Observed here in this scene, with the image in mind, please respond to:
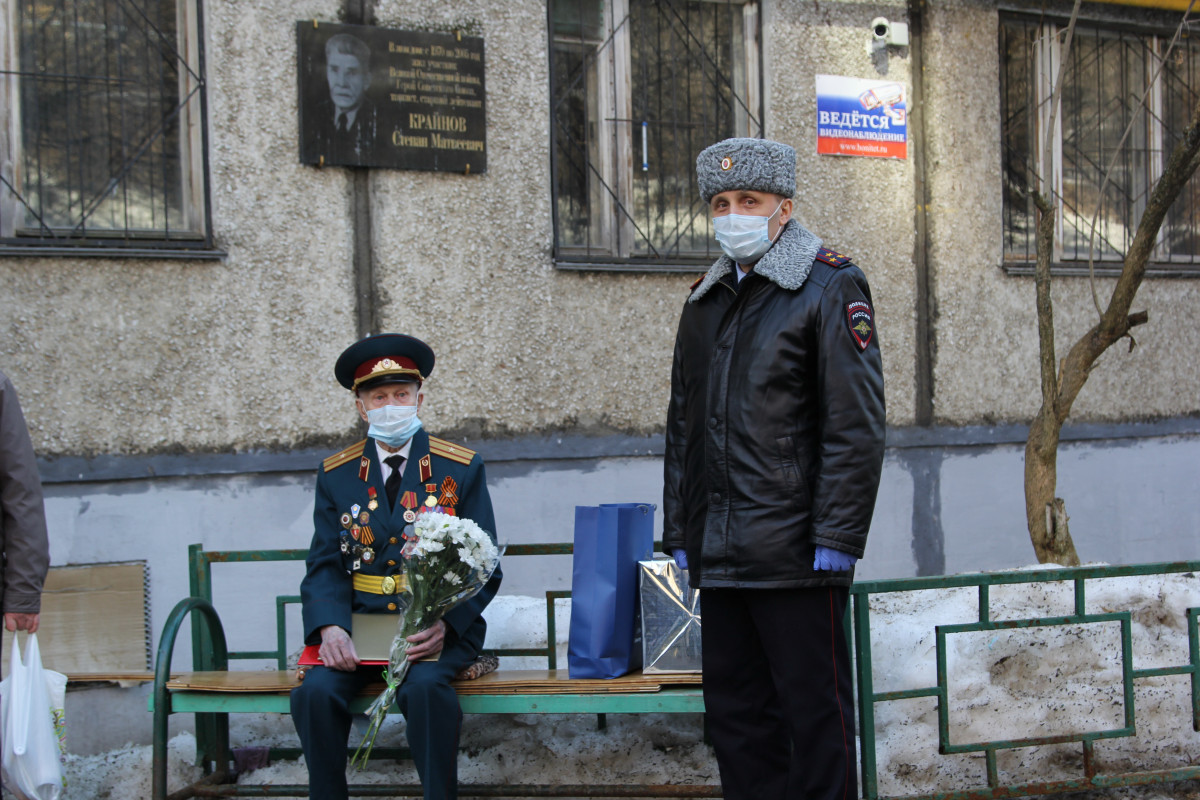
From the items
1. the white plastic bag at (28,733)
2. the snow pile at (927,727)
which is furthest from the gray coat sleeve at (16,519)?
the snow pile at (927,727)

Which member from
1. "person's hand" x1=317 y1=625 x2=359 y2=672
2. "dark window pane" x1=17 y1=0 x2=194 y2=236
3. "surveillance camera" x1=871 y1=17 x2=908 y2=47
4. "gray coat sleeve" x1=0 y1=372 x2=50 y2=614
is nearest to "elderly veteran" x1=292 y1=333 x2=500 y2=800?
"person's hand" x1=317 y1=625 x2=359 y2=672

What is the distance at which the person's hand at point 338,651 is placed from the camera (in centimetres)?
329

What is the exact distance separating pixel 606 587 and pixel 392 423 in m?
0.87

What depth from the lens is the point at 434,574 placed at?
315 cm

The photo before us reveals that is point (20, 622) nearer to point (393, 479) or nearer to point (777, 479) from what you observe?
point (393, 479)

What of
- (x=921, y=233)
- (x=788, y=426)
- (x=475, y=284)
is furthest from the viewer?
(x=921, y=233)

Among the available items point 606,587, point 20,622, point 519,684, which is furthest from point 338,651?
point 20,622

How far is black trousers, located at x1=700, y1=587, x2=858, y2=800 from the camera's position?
2.69 m

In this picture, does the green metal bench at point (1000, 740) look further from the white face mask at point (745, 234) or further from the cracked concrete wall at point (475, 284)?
the cracked concrete wall at point (475, 284)

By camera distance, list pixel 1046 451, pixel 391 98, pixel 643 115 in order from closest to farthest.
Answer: pixel 1046 451
pixel 391 98
pixel 643 115

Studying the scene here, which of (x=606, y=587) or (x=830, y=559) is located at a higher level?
(x=830, y=559)

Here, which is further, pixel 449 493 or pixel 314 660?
pixel 449 493

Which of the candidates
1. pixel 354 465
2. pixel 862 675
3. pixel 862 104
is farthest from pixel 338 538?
pixel 862 104

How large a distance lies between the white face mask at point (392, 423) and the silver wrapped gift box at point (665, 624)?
0.88 m
